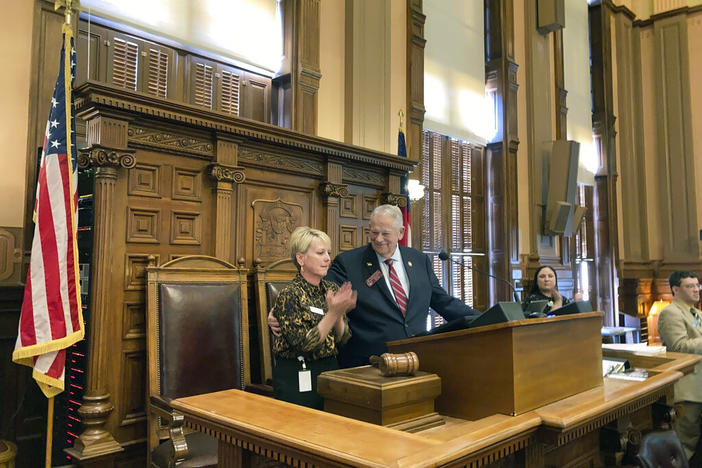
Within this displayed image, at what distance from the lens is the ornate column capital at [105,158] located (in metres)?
2.77

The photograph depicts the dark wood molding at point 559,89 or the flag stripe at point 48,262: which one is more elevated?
the dark wood molding at point 559,89

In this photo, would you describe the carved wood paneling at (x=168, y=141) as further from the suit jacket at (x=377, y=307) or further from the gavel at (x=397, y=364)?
the gavel at (x=397, y=364)

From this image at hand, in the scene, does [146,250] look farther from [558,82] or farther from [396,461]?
[558,82]

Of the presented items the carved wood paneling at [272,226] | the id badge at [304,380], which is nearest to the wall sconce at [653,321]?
the carved wood paneling at [272,226]

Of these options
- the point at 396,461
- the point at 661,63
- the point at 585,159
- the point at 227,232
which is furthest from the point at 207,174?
the point at 661,63

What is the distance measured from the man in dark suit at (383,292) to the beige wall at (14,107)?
1.98m

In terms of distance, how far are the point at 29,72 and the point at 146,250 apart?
54.7 inches

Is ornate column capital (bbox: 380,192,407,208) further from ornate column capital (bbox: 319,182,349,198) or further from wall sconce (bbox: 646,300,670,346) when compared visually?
wall sconce (bbox: 646,300,670,346)

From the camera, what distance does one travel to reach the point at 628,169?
35.1 feet

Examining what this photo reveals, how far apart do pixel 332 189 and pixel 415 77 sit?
2601 mm

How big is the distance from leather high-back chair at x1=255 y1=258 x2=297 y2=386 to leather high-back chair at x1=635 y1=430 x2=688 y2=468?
2019mm

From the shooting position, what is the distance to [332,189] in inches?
160

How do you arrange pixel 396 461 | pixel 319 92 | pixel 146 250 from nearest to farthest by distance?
pixel 396 461 < pixel 146 250 < pixel 319 92

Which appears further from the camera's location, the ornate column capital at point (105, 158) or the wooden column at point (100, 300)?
the ornate column capital at point (105, 158)
